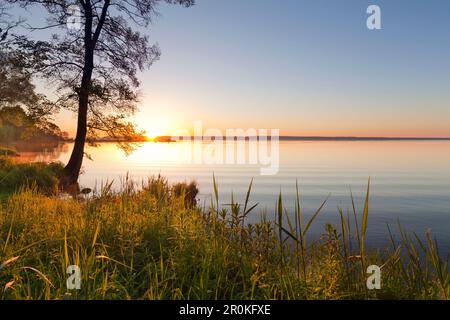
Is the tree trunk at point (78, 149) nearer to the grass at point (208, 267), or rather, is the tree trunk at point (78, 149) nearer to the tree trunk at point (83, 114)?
the tree trunk at point (83, 114)

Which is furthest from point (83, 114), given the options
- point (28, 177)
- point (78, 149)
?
point (28, 177)

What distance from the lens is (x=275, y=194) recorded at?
22156 mm

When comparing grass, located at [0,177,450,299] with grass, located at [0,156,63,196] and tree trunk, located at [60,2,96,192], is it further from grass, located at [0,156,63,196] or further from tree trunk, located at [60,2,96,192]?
tree trunk, located at [60,2,96,192]

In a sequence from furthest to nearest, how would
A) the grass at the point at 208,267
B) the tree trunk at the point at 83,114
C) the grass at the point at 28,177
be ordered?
the tree trunk at the point at 83,114 < the grass at the point at 28,177 < the grass at the point at 208,267

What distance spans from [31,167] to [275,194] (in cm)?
1464

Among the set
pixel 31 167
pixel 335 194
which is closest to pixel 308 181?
pixel 335 194

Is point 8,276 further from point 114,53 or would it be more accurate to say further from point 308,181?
point 308,181

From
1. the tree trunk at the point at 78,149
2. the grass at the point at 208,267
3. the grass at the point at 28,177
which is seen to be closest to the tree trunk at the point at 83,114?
the tree trunk at the point at 78,149

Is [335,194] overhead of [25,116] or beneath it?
beneath

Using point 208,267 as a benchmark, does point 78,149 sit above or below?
above

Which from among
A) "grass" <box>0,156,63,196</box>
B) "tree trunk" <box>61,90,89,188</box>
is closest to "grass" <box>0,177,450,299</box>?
"grass" <box>0,156,63,196</box>

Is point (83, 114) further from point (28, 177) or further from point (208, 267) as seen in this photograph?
point (208, 267)

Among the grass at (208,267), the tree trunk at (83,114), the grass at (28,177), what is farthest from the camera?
the tree trunk at (83,114)
